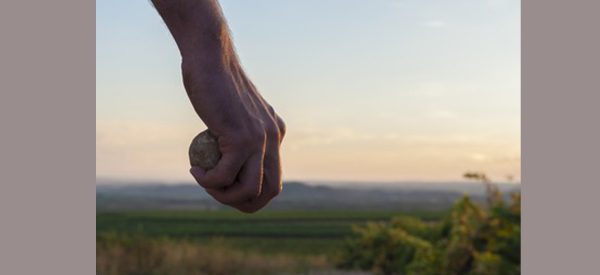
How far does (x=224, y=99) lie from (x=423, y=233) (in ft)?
36.6

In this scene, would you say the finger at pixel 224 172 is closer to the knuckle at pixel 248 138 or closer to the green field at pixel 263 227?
the knuckle at pixel 248 138

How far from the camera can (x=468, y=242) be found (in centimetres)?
959

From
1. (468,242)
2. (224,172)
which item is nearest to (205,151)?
(224,172)

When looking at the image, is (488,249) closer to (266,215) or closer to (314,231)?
(314,231)

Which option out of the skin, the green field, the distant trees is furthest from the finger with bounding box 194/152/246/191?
the green field

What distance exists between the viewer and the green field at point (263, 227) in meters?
20.5

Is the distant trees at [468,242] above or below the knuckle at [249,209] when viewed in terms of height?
below

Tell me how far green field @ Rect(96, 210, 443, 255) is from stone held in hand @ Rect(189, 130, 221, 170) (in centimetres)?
1418

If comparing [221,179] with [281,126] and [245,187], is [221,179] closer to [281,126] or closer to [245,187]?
[245,187]

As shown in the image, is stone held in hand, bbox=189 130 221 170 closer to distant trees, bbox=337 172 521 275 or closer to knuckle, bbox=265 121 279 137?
knuckle, bbox=265 121 279 137

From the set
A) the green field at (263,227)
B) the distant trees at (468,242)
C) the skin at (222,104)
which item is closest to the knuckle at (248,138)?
the skin at (222,104)

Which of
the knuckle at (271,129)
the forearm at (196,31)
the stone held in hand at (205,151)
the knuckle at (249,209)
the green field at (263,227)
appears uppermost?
the forearm at (196,31)

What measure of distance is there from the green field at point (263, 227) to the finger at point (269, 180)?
1419 centimetres

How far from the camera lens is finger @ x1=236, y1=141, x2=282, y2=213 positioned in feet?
5.27
